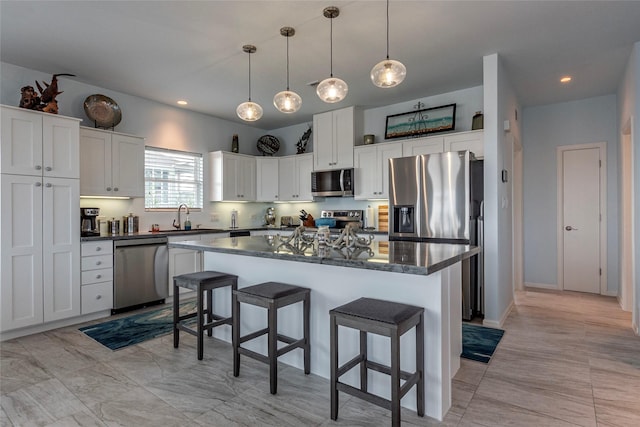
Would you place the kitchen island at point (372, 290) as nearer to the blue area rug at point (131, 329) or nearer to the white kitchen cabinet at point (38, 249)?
the blue area rug at point (131, 329)

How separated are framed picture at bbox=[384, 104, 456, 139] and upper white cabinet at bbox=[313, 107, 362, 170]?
1.72 feet

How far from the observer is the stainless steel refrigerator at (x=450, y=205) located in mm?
3625

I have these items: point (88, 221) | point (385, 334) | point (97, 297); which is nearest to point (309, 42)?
point (385, 334)

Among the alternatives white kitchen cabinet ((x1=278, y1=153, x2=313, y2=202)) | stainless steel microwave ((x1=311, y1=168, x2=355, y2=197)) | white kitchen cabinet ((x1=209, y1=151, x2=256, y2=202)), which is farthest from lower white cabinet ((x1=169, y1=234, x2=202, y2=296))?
stainless steel microwave ((x1=311, y1=168, x2=355, y2=197))

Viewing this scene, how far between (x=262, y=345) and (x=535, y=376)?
80.9 inches

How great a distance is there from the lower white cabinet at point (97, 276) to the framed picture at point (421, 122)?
3.98 m

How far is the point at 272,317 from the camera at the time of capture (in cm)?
215

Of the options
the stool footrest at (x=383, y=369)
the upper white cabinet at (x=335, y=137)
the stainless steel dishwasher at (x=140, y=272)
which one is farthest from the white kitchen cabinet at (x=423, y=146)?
the stainless steel dishwasher at (x=140, y=272)

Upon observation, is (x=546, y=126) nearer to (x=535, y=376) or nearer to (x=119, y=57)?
(x=535, y=376)

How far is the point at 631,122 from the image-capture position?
11.3 ft

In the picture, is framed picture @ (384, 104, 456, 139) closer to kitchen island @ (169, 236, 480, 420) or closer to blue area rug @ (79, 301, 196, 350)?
kitchen island @ (169, 236, 480, 420)

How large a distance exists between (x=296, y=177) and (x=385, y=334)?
14.4ft

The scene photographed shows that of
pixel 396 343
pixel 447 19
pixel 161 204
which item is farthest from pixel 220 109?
pixel 396 343

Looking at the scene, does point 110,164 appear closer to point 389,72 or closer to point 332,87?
point 332,87
